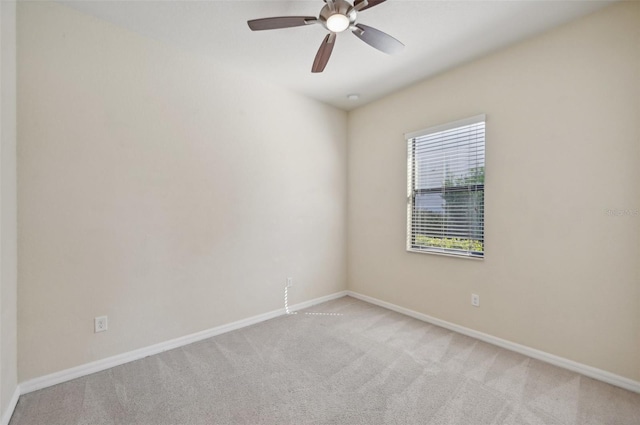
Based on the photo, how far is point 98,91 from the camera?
2.17 metres

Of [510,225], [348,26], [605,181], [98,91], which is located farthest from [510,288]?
[98,91]

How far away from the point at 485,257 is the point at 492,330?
682 millimetres

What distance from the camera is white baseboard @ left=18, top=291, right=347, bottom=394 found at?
1942 millimetres

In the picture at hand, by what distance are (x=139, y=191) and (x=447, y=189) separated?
2972mm

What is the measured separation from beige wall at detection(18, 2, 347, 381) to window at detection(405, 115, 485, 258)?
1428 mm

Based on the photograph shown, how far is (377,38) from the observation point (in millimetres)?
1936

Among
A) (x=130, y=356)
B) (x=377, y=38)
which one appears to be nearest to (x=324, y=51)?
(x=377, y=38)

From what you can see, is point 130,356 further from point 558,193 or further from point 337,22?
point 558,193

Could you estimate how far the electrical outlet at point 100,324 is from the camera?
2.16 m

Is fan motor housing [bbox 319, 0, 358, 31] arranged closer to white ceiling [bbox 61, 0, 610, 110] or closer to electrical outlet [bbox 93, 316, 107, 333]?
white ceiling [bbox 61, 0, 610, 110]

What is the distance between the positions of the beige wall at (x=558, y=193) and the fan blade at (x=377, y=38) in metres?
1.22
